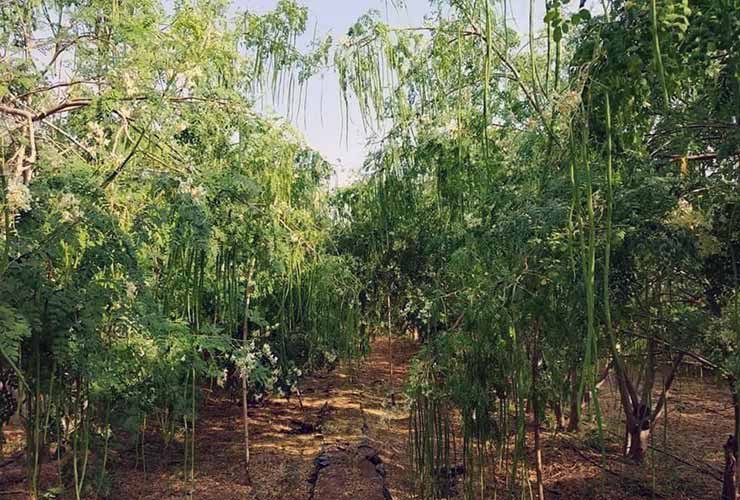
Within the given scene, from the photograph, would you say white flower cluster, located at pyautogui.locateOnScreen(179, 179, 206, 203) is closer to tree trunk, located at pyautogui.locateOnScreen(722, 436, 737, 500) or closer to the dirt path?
the dirt path

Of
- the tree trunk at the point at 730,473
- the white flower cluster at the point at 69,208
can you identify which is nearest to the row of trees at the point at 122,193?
the white flower cluster at the point at 69,208

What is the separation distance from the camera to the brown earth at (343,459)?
3867mm

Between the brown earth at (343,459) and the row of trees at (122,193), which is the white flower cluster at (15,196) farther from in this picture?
the brown earth at (343,459)

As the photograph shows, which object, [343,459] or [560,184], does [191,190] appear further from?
[343,459]

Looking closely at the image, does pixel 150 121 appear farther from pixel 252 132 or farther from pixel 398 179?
pixel 398 179

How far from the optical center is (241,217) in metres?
2.26

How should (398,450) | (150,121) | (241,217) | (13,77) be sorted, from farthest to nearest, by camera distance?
(398,450) < (241,217) < (150,121) < (13,77)

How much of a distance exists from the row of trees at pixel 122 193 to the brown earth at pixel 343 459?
1164 millimetres

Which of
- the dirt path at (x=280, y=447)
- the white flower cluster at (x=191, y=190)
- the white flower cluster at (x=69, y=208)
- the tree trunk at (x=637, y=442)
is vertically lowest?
the dirt path at (x=280, y=447)

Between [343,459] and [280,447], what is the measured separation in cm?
76

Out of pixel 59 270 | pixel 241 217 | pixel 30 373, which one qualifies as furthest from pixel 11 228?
pixel 241 217

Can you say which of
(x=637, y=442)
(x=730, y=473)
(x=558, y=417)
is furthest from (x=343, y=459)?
(x=730, y=473)

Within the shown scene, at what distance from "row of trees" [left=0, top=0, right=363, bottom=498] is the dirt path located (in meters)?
1.27

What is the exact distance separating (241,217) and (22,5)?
107 cm
